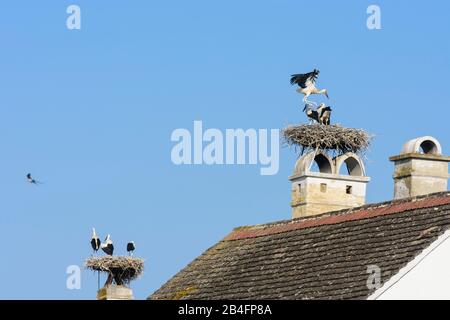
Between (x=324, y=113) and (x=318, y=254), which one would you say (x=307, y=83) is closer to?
(x=324, y=113)

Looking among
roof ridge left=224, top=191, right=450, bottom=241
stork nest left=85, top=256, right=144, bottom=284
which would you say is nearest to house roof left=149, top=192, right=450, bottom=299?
roof ridge left=224, top=191, right=450, bottom=241

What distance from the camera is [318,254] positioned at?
1243 inches

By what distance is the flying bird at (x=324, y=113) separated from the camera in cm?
3759

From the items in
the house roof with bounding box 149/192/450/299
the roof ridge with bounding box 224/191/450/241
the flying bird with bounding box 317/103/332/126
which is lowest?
the house roof with bounding box 149/192/450/299

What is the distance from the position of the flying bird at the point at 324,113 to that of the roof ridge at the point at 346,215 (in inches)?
115

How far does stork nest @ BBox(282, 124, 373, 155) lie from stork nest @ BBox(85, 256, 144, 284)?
12.7 feet

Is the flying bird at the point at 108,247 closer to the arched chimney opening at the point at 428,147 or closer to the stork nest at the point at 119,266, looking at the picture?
the stork nest at the point at 119,266

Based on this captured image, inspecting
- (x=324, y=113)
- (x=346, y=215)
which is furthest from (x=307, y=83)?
(x=346, y=215)

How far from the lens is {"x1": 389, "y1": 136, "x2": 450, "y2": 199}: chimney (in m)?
33.5

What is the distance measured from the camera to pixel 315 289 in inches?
1190

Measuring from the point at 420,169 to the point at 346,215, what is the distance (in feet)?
6.01

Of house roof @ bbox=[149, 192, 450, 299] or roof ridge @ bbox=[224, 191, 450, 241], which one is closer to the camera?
house roof @ bbox=[149, 192, 450, 299]

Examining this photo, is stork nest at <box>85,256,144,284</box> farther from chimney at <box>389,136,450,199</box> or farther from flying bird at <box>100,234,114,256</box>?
chimney at <box>389,136,450,199</box>
